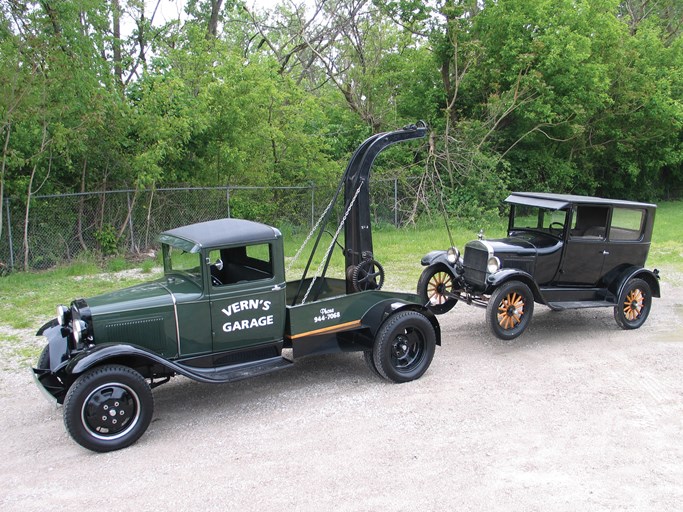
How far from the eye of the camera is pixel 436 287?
8.48m

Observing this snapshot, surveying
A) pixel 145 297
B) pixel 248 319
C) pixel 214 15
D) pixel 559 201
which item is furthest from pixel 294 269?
pixel 214 15

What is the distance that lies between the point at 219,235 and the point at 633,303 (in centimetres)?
597

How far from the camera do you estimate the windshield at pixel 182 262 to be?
18.3 ft

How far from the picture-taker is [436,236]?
15.7m

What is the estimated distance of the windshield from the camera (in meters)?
5.57

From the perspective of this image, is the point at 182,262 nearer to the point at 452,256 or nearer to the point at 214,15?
the point at 452,256

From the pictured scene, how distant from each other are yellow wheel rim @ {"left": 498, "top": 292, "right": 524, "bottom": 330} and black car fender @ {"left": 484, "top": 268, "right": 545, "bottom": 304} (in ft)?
0.66

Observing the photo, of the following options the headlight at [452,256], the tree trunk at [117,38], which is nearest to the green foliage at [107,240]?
the tree trunk at [117,38]

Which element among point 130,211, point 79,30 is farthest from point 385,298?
point 79,30

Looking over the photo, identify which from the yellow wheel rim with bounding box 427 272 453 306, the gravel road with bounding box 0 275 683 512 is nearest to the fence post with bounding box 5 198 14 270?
the gravel road with bounding box 0 275 683 512

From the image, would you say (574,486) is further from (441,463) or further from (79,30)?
(79,30)

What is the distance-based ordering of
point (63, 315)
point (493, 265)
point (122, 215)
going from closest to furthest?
point (63, 315) < point (493, 265) < point (122, 215)

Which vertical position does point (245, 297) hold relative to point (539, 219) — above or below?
below

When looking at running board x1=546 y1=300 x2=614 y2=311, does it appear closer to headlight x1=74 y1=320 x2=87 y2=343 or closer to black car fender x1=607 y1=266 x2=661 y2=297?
black car fender x1=607 y1=266 x2=661 y2=297
